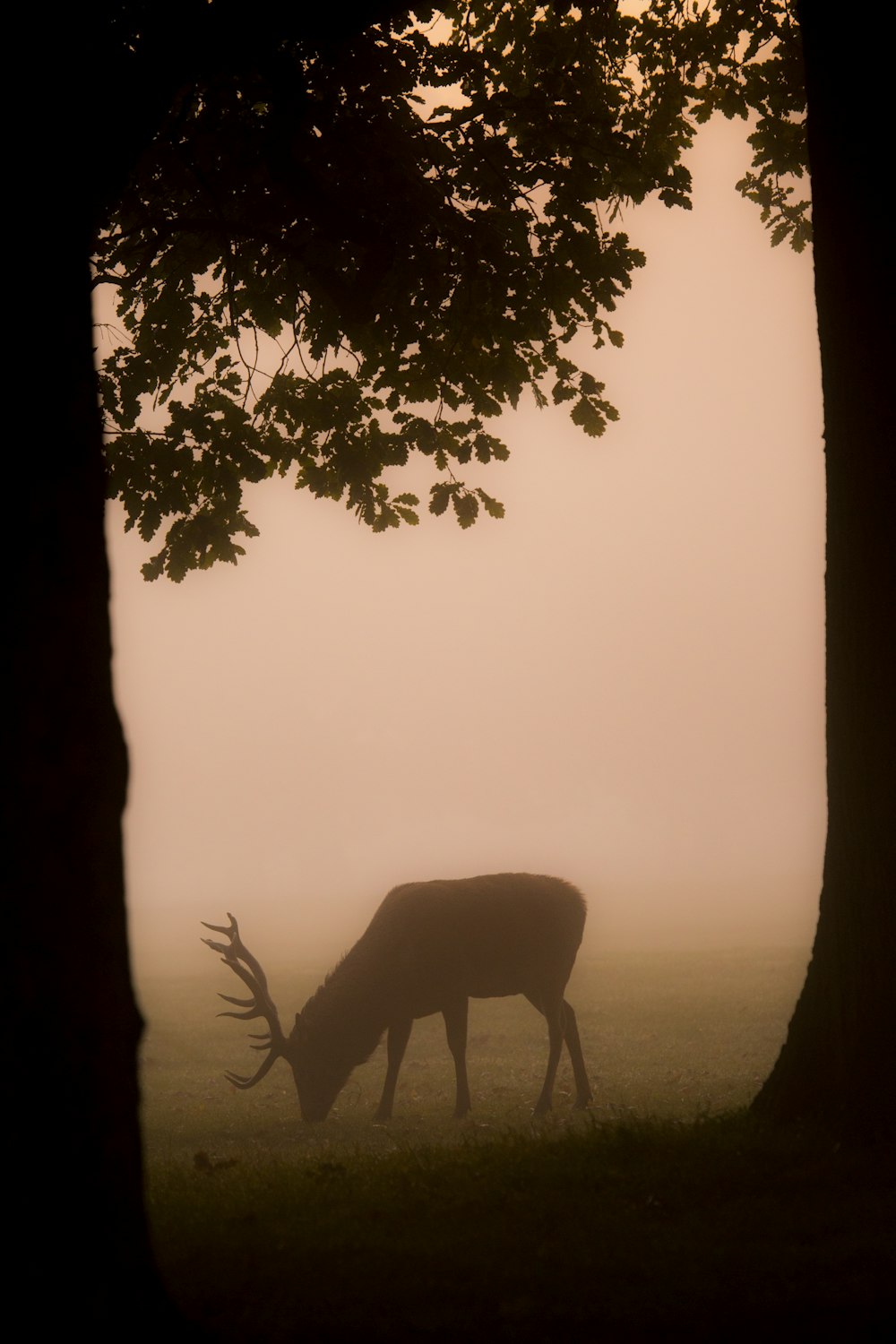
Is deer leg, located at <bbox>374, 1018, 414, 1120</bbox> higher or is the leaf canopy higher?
the leaf canopy

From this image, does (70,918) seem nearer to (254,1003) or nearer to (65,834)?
(65,834)

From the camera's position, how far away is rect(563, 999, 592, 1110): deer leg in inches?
537

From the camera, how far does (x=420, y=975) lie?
15.2 metres

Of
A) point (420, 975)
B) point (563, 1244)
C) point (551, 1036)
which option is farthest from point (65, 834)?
point (420, 975)

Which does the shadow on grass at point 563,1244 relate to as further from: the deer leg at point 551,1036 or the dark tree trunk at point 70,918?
the deer leg at point 551,1036

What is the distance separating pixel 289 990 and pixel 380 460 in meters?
18.4

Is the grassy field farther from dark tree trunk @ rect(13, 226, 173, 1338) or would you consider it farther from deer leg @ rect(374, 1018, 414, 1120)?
deer leg @ rect(374, 1018, 414, 1120)

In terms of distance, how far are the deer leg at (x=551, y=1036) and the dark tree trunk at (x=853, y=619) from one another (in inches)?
219

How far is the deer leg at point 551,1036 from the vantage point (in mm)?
12977

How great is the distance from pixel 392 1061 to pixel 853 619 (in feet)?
29.4

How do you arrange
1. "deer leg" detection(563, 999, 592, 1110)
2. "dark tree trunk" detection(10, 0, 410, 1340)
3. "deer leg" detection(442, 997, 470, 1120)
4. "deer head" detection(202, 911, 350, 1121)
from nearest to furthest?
"dark tree trunk" detection(10, 0, 410, 1340) < "deer leg" detection(442, 997, 470, 1120) < "deer leg" detection(563, 999, 592, 1110) < "deer head" detection(202, 911, 350, 1121)

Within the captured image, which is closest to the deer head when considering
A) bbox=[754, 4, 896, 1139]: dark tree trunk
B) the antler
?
the antler

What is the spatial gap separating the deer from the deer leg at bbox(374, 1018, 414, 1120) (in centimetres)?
2

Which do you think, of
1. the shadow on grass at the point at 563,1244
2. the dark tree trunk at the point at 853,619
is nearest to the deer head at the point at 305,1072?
the shadow on grass at the point at 563,1244
